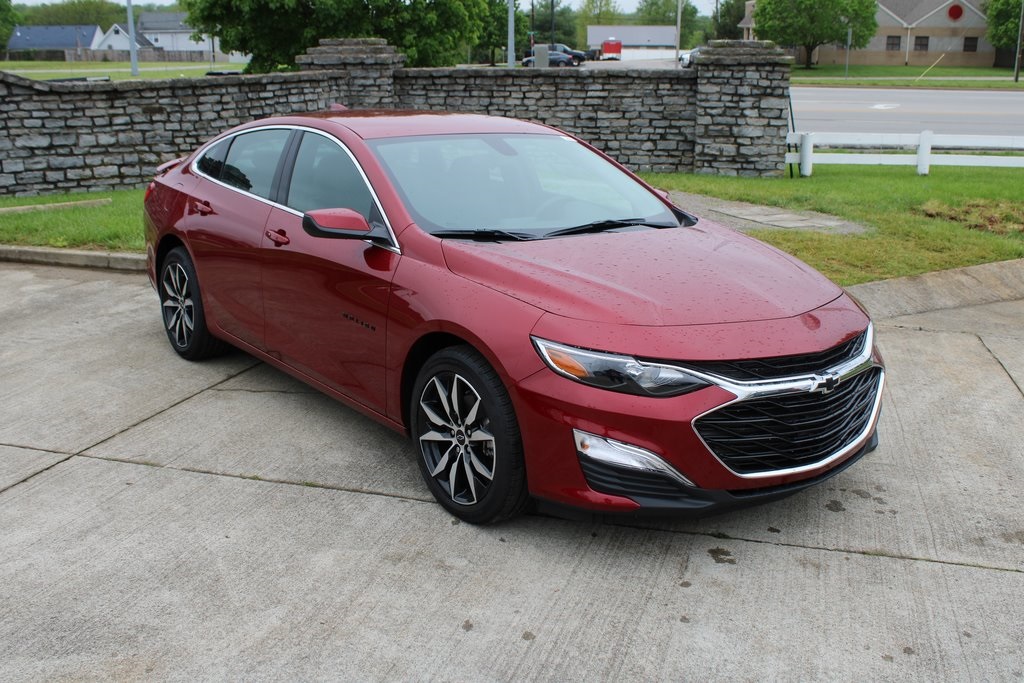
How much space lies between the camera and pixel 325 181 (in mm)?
4934

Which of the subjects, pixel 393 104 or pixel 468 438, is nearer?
pixel 468 438

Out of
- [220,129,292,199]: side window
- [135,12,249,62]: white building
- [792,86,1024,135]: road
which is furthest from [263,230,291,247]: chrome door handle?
[135,12,249,62]: white building

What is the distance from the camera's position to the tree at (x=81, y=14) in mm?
152375

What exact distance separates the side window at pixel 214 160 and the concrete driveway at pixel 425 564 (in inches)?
54.8

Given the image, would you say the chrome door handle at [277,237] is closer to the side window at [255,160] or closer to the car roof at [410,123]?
the side window at [255,160]

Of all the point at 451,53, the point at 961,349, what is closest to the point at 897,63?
the point at 451,53

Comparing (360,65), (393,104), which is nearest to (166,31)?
(393,104)

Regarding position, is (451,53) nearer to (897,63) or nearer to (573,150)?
(573,150)

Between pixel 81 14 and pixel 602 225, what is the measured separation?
17041 cm

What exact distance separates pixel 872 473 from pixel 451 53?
2751cm

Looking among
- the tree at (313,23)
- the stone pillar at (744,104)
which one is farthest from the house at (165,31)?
the stone pillar at (744,104)

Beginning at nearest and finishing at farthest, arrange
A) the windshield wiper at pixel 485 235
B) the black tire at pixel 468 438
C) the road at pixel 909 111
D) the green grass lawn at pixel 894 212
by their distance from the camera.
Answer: the black tire at pixel 468 438, the windshield wiper at pixel 485 235, the green grass lawn at pixel 894 212, the road at pixel 909 111

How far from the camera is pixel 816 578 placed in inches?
144

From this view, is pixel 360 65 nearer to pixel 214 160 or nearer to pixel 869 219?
pixel 869 219
